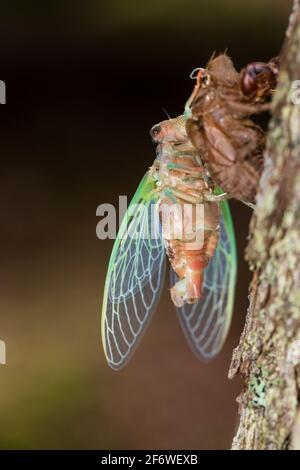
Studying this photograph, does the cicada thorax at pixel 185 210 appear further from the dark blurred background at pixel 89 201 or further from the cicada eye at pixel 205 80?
the dark blurred background at pixel 89 201

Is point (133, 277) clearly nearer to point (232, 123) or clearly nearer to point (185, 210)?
point (185, 210)

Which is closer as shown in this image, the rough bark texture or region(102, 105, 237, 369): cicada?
the rough bark texture

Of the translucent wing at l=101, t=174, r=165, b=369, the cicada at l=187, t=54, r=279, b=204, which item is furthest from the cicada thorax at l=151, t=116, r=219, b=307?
the cicada at l=187, t=54, r=279, b=204

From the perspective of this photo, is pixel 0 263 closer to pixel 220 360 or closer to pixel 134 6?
pixel 220 360

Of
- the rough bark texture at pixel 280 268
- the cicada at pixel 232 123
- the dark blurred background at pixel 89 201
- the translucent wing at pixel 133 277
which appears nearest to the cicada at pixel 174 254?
the translucent wing at pixel 133 277

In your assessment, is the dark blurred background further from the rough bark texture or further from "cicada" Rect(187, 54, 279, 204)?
the rough bark texture

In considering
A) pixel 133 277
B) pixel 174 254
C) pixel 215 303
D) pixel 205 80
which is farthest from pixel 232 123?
pixel 215 303
